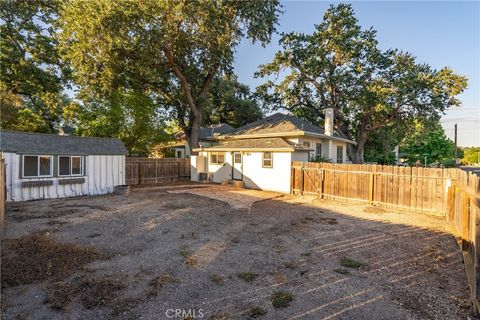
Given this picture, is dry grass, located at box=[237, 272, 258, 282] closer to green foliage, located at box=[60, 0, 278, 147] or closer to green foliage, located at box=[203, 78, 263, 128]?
green foliage, located at box=[60, 0, 278, 147]

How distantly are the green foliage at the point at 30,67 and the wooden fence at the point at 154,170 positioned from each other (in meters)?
11.7

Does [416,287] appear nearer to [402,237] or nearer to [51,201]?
[402,237]

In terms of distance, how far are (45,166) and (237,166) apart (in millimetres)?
10356

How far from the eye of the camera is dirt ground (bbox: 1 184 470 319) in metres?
3.39

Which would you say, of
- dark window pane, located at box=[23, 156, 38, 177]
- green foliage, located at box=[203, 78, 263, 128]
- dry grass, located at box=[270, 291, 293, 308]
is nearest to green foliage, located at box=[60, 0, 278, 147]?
green foliage, located at box=[203, 78, 263, 128]

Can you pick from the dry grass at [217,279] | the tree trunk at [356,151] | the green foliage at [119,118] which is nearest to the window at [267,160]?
the green foliage at [119,118]

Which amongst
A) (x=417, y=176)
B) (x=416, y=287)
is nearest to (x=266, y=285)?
(x=416, y=287)

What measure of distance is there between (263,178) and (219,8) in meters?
12.9

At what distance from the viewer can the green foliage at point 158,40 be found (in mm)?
16141

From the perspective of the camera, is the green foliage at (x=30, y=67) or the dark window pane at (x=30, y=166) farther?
the green foliage at (x=30, y=67)

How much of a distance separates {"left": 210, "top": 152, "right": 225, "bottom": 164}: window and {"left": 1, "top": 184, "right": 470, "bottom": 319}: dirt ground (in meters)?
→ 9.59

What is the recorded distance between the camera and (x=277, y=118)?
2095 cm

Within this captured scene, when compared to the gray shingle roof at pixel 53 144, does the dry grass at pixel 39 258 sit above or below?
below

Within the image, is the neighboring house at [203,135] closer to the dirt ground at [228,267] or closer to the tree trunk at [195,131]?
the tree trunk at [195,131]
